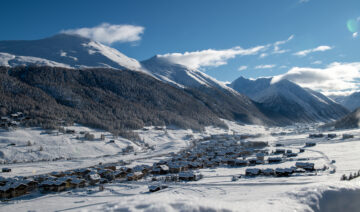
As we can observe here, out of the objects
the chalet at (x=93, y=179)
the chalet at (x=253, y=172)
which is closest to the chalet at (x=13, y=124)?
the chalet at (x=93, y=179)

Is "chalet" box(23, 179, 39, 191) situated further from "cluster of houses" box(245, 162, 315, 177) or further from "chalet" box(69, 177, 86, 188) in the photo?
"cluster of houses" box(245, 162, 315, 177)

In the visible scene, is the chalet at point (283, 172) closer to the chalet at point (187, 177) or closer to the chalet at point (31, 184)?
the chalet at point (187, 177)

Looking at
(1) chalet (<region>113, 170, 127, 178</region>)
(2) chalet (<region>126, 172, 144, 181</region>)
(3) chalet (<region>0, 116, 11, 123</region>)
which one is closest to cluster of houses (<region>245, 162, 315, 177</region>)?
(2) chalet (<region>126, 172, 144, 181</region>)

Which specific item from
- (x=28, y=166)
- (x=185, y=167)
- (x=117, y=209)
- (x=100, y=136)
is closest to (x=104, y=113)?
(x=100, y=136)

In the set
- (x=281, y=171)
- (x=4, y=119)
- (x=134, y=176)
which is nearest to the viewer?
(x=281, y=171)

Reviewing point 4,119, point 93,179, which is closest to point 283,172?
point 93,179

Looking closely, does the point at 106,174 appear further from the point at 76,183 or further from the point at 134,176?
the point at 76,183
